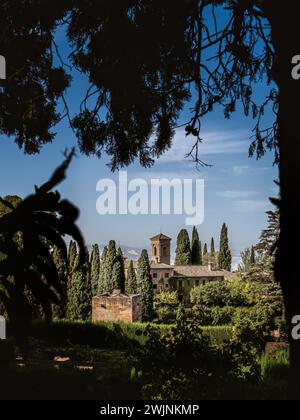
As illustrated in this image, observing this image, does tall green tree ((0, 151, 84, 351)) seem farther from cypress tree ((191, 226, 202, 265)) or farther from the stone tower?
the stone tower

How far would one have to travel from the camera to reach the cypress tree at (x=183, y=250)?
4678 cm

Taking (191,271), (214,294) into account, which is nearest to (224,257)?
(191,271)

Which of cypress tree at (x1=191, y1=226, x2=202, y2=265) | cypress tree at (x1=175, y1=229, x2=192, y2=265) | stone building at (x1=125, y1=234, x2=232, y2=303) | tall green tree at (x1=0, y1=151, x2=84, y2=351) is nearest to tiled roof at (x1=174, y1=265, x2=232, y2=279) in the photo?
stone building at (x1=125, y1=234, x2=232, y2=303)

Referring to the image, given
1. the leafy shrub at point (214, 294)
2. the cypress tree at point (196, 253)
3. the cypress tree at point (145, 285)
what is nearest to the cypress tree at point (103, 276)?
the cypress tree at point (145, 285)

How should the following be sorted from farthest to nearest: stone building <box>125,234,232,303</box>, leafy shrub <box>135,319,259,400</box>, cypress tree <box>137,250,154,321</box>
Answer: stone building <box>125,234,232,303</box> → cypress tree <box>137,250,154,321</box> → leafy shrub <box>135,319,259,400</box>

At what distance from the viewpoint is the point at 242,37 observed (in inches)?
227

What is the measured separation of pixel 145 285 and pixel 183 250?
658 inches

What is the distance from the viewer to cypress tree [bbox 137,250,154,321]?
30014 mm

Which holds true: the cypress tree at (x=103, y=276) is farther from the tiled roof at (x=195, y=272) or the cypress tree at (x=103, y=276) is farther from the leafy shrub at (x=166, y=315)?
the tiled roof at (x=195, y=272)

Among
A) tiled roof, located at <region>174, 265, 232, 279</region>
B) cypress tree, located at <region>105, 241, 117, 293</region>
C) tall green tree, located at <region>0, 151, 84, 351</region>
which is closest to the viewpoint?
tall green tree, located at <region>0, 151, 84, 351</region>

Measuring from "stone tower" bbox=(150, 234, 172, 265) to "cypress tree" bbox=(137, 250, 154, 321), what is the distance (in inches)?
851

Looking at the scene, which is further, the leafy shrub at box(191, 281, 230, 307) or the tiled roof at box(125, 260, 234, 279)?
the tiled roof at box(125, 260, 234, 279)
